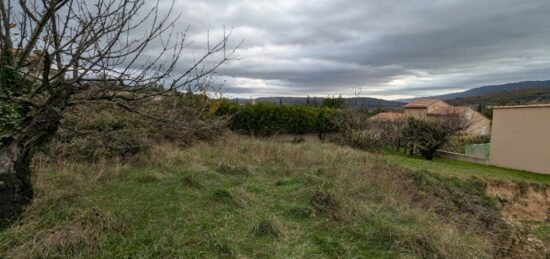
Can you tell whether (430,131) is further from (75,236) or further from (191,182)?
(75,236)

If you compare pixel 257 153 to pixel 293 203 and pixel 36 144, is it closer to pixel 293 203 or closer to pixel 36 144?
pixel 293 203

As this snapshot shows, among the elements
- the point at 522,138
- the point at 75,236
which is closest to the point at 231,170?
the point at 75,236

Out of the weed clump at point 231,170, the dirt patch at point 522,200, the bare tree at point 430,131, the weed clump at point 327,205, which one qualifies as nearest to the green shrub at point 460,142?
the bare tree at point 430,131

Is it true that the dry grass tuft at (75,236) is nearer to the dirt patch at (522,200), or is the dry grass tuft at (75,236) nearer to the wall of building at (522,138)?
the dirt patch at (522,200)

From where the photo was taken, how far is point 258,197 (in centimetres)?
505

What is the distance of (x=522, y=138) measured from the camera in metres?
12.7

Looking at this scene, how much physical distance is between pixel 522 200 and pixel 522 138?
5.24 metres

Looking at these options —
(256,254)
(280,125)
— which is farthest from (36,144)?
(280,125)

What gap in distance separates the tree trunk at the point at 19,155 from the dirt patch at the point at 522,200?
9.50 meters

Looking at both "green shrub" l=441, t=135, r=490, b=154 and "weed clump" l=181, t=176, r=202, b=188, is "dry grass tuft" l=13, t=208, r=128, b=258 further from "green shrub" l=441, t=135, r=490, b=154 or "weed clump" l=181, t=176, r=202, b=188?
"green shrub" l=441, t=135, r=490, b=154

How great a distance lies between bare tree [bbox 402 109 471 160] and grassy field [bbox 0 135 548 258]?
769 centimetres

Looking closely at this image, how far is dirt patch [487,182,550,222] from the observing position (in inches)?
320

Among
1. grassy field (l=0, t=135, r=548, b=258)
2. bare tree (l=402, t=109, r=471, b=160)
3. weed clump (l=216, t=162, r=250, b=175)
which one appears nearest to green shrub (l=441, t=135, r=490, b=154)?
bare tree (l=402, t=109, r=471, b=160)

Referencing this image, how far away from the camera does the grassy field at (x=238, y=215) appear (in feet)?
10.3
